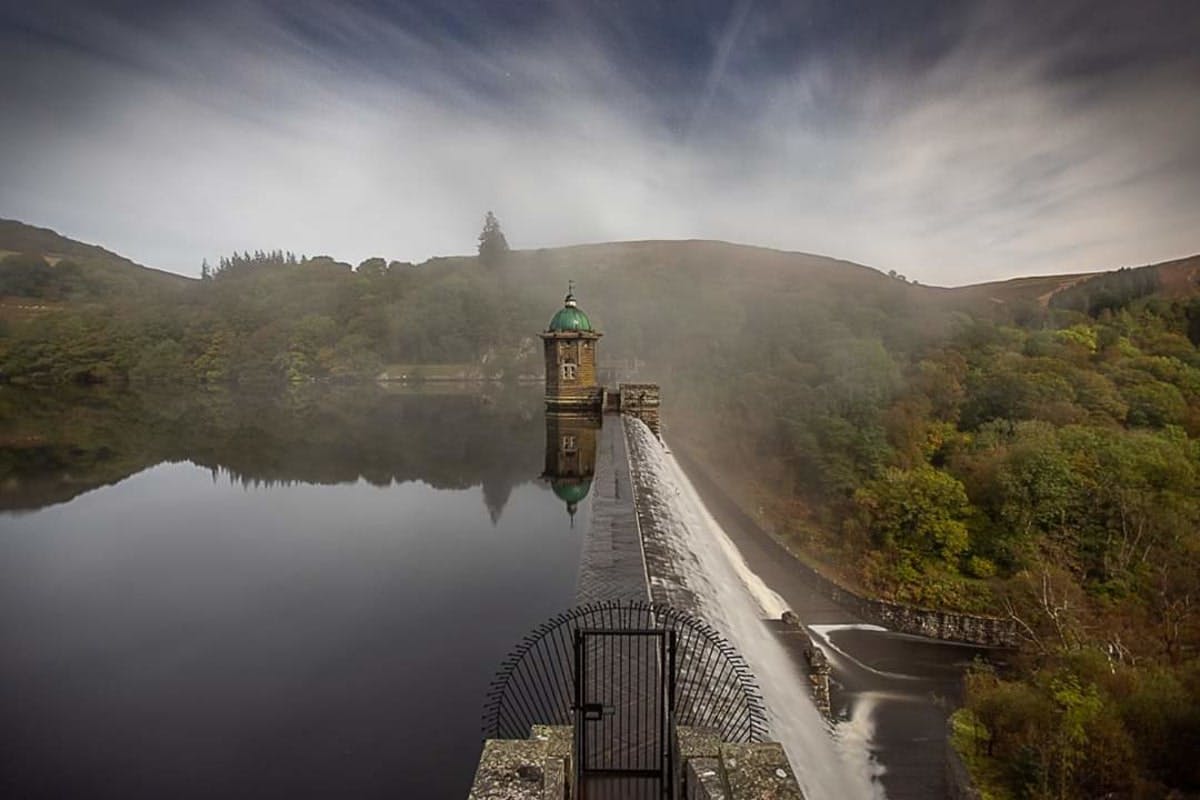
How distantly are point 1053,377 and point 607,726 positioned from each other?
3319 centimetres

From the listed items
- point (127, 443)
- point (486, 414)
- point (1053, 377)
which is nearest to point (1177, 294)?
point (1053, 377)

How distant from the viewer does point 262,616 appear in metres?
9.25

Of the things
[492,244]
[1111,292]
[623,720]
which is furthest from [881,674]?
[492,244]

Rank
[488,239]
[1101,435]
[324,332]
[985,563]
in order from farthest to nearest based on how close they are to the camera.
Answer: [488,239]
[324,332]
[1101,435]
[985,563]

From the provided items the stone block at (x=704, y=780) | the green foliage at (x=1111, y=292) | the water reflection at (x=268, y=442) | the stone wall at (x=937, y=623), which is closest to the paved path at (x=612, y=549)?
the water reflection at (x=268, y=442)

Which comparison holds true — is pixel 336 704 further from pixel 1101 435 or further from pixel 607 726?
pixel 1101 435

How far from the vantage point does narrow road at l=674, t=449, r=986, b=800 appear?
465 inches

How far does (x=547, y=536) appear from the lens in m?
12.5

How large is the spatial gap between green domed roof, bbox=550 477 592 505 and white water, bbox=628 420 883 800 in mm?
1666

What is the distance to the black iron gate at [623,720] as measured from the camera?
175 inches

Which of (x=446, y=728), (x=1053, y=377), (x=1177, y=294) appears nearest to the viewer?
(x=446, y=728)

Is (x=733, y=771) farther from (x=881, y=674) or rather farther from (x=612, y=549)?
(x=881, y=674)

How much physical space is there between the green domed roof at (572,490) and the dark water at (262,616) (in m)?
0.41

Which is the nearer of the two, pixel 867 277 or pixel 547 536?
pixel 547 536
